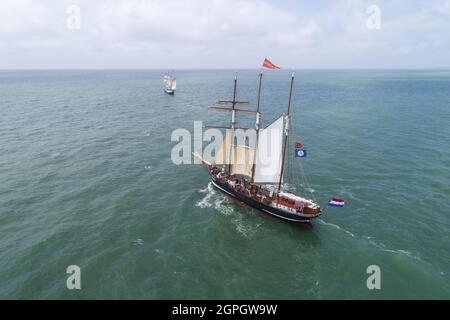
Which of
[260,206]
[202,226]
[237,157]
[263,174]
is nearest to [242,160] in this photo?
[237,157]

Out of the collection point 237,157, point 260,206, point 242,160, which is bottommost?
point 260,206

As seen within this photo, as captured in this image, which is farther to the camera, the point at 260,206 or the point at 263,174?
the point at 263,174

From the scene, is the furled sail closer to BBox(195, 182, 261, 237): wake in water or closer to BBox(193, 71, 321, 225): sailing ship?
BBox(193, 71, 321, 225): sailing ship

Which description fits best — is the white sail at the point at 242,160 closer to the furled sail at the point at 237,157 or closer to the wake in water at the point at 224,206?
the furled sail at the point at 237,157

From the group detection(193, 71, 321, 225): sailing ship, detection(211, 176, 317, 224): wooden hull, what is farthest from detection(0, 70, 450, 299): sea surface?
detection(193, 71, 321, 225): sailing ship

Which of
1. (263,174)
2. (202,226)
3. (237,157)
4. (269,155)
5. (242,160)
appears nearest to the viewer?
(202,226)

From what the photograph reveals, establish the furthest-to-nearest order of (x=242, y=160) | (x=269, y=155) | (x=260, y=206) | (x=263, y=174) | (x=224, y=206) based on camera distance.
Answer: (x=242, y=160)
(x=263, y=174)
(x=224, y=206)
(x=269, y=155)
(x=260, y=206)

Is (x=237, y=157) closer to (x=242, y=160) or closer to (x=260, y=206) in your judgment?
(x=242, y=160)

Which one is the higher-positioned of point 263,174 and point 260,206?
point 263,174
